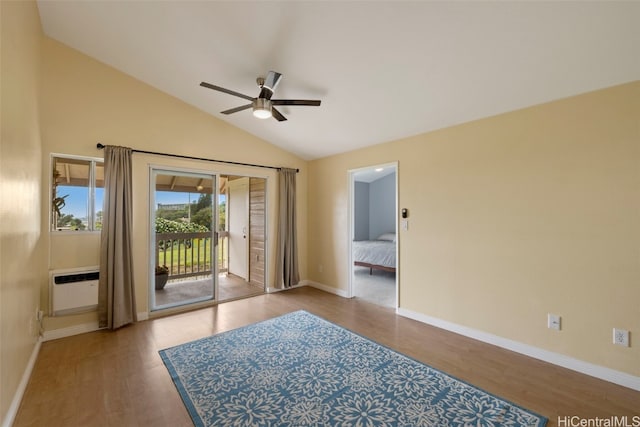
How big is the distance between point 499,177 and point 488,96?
858 millimetres

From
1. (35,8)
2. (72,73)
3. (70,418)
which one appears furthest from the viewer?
(72,73)

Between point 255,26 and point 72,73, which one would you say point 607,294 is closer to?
point 255,26

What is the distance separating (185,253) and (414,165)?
368 centimetres

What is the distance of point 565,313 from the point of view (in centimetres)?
258

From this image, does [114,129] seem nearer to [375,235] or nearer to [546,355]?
[546,355]

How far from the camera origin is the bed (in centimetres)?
567

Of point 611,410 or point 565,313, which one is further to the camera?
point 565,313

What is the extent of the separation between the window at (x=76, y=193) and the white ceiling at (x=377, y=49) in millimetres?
1328

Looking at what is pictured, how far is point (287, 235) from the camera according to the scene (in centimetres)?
509

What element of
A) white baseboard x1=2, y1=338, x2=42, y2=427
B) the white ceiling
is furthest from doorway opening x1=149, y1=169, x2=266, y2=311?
the white ceiling

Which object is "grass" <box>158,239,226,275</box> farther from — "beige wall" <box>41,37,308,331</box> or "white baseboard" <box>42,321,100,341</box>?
"white baseboard" <box>42,321,100,341</box>

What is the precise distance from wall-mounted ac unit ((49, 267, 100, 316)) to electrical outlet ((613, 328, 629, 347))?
529 cm

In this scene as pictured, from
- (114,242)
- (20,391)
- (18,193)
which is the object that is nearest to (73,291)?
(114,242)

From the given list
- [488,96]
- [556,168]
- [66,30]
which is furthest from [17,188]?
[556,168]
